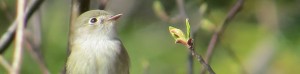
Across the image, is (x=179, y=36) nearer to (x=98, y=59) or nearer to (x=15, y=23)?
(x=15, y=23)

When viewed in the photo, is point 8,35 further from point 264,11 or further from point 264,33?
point 264,33

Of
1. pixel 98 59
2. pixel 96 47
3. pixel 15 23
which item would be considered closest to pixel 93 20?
pixel 96 47

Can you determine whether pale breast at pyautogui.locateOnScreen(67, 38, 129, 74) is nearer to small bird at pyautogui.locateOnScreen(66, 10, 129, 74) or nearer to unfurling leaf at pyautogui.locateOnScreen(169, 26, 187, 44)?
small bird at pyautogui.locateOnScreen(66, 10, 129, 74)

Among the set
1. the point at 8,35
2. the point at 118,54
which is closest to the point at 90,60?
the point at 118,54

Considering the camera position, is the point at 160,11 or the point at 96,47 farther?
the point at 160,11

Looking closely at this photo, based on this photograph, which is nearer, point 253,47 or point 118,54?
point 118,54

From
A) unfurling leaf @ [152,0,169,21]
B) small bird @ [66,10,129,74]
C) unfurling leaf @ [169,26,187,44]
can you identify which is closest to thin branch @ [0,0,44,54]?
small bird @ [66,10,129,74]
